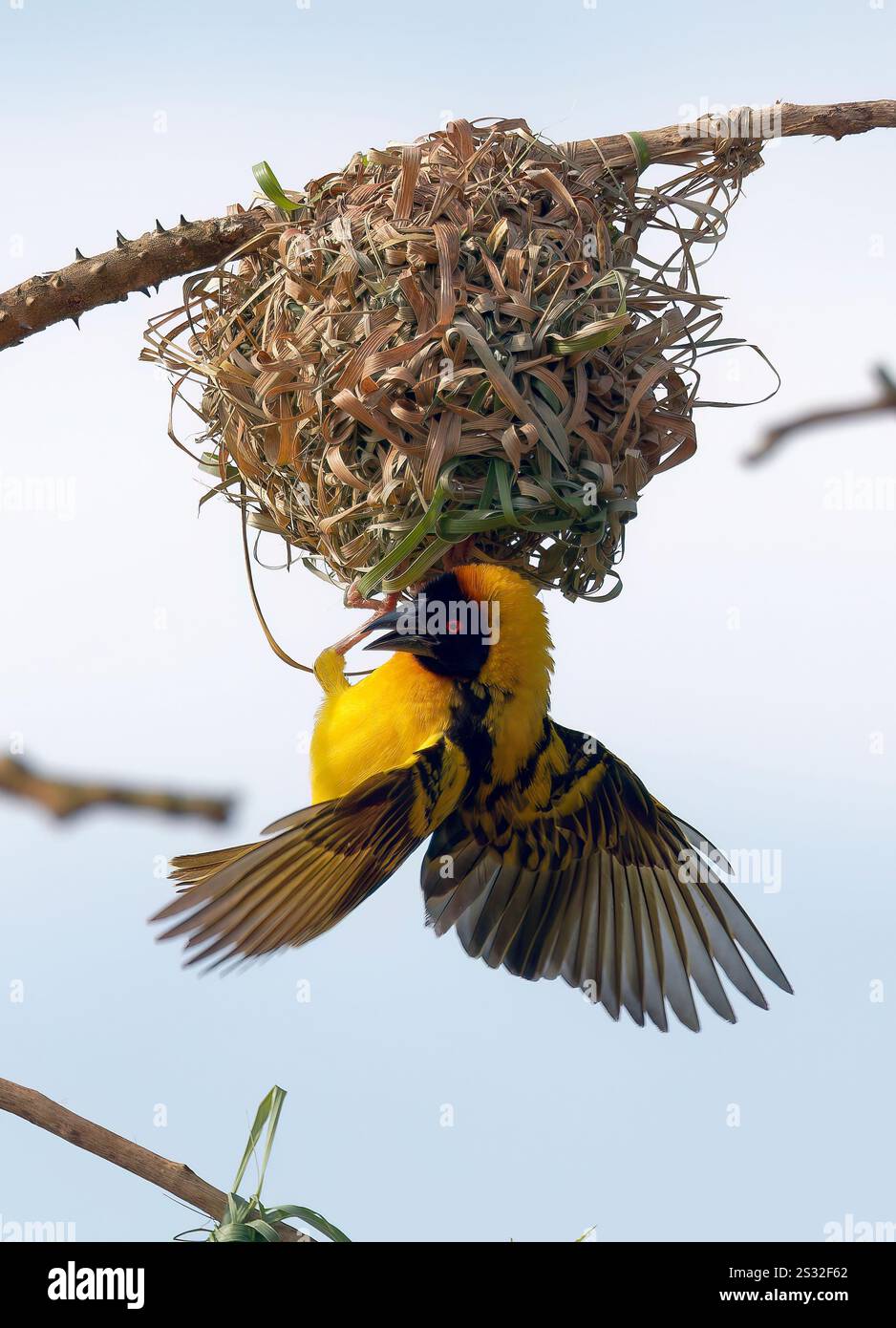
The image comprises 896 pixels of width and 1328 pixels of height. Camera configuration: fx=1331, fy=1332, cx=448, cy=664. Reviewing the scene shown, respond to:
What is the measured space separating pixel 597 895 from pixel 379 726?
0.70 m

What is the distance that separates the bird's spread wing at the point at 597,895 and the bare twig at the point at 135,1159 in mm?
749

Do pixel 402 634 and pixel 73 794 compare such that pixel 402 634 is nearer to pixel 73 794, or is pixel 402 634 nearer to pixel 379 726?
pixel 379 726

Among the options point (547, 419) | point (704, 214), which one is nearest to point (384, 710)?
point (547, 419)

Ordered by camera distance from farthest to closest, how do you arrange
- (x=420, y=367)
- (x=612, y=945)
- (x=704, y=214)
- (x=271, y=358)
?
1. (x=612, y=945)
2. (x=704, y=214)
3. (x=271, y=358)
4. (x=420, y=367)

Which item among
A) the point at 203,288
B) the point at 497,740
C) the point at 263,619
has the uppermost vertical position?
the point at 203,288

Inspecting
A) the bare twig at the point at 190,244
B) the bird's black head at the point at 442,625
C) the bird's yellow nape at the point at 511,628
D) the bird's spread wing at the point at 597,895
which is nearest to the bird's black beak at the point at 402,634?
the bird's black head at the point at 442,625

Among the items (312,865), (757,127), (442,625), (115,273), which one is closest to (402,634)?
(442,625)

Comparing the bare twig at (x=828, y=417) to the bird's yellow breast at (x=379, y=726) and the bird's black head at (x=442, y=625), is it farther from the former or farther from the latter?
the bird's yellow breast at (x=379, y=726)

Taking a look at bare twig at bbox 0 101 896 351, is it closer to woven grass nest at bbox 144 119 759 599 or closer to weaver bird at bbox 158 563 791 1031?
woven grass nest at bbox 144 119 759 599

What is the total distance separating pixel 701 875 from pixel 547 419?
1127 millimetres

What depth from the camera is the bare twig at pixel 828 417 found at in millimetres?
1906

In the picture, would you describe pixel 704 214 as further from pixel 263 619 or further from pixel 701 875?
pixel 701 875

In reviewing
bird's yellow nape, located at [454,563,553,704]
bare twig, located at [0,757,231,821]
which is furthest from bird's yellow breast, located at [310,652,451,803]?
bare twig, located at [0,757,231,821]

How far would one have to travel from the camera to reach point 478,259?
93.1 inches
